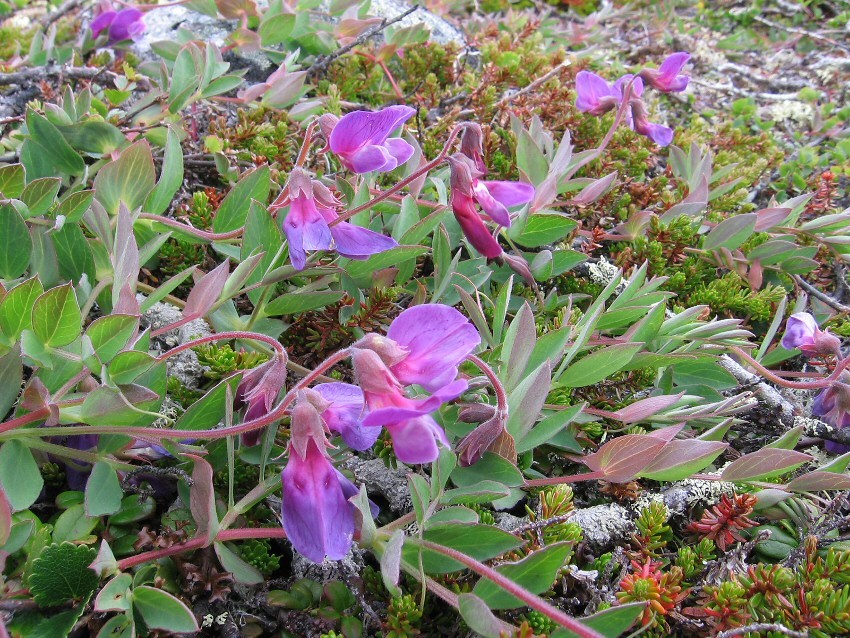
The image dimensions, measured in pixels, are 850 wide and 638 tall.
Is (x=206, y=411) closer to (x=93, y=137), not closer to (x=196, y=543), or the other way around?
(x=196, y=543)

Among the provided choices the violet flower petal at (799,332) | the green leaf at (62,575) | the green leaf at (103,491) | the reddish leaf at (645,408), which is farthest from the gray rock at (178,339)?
the violet flower petal at (799,332)

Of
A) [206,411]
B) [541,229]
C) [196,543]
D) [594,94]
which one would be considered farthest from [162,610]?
[594,94]

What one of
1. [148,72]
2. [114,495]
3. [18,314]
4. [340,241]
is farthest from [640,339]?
[148,72]

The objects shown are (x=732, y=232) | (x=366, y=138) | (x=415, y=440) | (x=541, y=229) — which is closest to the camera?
(x=415, y=440)

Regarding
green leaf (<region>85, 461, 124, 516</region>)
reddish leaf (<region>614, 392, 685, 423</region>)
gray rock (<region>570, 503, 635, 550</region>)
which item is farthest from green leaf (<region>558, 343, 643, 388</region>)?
green leaf (<region>85, 461, 124, 516</region>)

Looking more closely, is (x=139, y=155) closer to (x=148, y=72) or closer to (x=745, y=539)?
(x=148, y=72)
